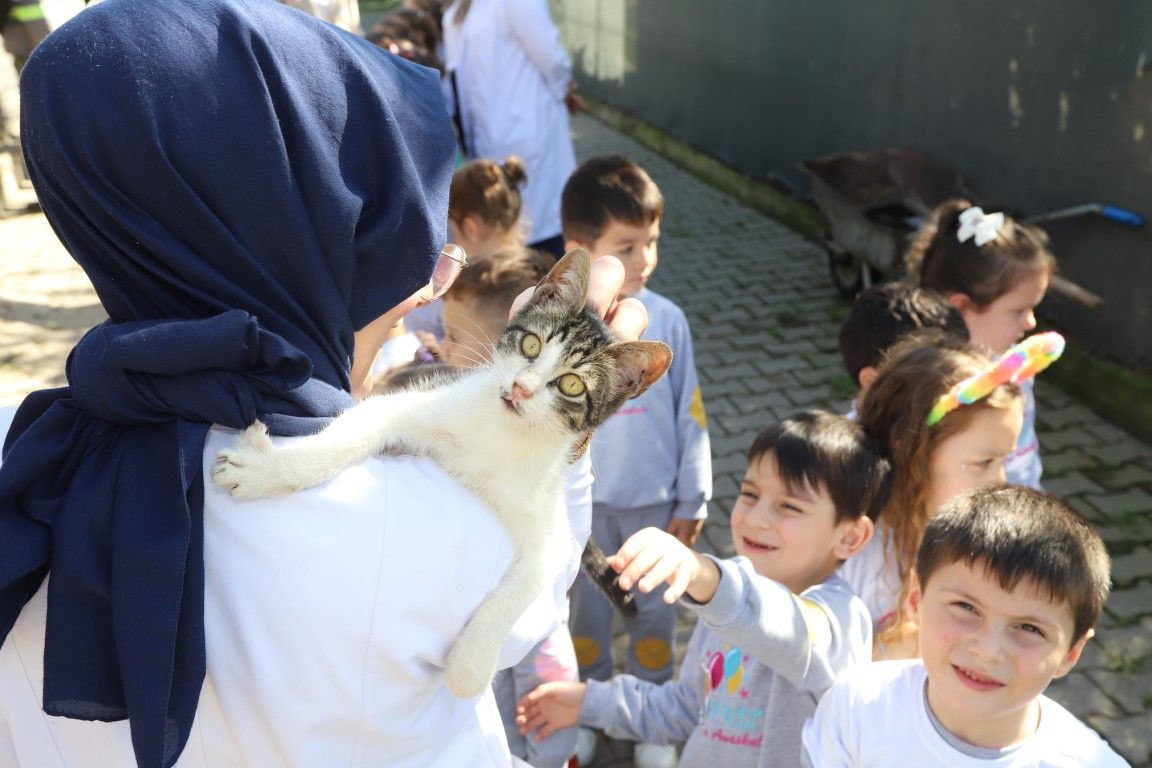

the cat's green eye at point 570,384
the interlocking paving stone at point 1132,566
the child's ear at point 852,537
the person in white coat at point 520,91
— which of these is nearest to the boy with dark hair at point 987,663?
the child's ear at point 852,537

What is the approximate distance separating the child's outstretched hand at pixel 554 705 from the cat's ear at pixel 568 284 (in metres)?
1.47

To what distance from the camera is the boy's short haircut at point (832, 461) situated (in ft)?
9.75

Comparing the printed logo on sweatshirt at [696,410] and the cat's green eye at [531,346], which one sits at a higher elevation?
the cat's green eye at [531,346]

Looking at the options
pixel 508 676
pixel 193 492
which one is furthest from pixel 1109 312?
pixel 193 492

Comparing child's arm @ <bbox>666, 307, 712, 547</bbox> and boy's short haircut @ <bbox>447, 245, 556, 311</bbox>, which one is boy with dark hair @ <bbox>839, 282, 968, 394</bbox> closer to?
child's arm @ <bbox>666, 307, 712, 547</bbox>

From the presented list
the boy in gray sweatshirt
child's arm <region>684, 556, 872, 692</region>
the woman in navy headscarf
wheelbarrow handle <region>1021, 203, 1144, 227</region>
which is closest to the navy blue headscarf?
the woman in navy headscarf

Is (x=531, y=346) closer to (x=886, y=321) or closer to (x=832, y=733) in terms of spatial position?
(x=832, y=733)

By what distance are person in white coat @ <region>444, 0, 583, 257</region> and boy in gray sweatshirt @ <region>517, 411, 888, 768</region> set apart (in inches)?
135

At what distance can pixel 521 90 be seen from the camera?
21.1 feet

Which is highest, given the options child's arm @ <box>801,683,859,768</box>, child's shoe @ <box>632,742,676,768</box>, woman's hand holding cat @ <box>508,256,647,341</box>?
woman's hand holding cat @ <box>508,256,647,341</box>

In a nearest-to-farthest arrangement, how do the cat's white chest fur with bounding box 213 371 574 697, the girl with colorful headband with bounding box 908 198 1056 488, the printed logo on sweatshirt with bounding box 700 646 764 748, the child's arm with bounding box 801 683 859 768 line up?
the cat's white chest fur with bounding box 213 371 574 697 < the child's arm with bounding box 801 683 859 768 < the printed logo on sweatshirt with bounding box 700 646 764 748 < the girl with colorful headband with bounding box 908 198 1056 488

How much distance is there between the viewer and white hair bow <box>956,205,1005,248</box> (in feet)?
14.6

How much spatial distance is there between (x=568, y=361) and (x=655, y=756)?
88.5 inches

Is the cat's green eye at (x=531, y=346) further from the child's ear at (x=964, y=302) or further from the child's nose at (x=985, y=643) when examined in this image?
the child's ear at (x=964, y=302)
